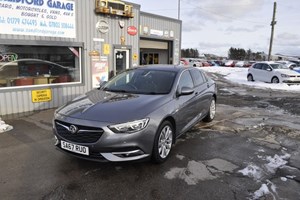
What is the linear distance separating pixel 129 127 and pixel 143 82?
165 centimetres

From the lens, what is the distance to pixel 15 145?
17.7 ft

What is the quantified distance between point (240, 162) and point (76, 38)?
23.8 ft

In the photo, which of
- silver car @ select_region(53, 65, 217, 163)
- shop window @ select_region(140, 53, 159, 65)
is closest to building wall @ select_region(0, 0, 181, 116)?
shop window @ select_region(140, 53, 159, 65)

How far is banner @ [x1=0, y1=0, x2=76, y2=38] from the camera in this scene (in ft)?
25.6

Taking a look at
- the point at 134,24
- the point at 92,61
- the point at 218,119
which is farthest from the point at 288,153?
the point at 134,24

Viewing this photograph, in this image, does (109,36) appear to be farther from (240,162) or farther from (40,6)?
(240,162)

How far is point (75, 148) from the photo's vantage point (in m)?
3.93

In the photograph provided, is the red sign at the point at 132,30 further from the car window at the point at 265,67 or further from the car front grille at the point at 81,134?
the car window at the point at 265,67

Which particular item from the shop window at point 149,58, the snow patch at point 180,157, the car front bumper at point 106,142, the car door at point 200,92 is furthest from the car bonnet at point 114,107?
the shop window at point 149,58

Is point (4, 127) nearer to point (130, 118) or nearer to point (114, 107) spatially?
point (114, 107)

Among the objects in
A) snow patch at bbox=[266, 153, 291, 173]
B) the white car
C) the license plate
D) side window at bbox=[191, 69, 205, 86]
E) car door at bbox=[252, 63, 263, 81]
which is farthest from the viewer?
car door at bbox=[252, 63, 263, 81]

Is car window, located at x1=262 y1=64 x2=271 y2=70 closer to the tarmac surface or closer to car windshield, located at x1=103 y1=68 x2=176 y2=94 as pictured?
the tarmac surface

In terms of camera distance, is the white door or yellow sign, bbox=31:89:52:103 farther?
the white door

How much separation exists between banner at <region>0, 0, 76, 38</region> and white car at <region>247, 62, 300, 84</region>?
46.9 feet
